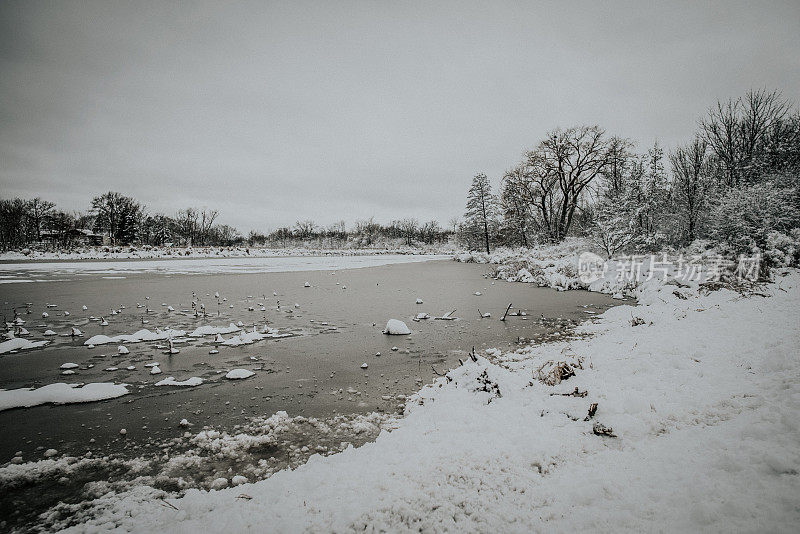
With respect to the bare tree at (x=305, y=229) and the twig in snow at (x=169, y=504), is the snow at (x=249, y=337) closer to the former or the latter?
the twig in snow at (x=169, y=504)

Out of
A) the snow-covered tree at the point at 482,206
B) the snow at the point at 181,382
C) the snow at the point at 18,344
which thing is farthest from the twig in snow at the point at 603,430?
the snow-covered tree at the point at 482,206

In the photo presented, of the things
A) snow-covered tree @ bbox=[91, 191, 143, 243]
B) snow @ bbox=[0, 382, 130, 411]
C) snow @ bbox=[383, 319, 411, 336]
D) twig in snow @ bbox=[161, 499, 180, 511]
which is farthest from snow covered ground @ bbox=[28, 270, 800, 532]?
snow-covered tree @ bbox=[91, 191, 143, 243]

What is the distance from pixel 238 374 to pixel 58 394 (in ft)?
7.90

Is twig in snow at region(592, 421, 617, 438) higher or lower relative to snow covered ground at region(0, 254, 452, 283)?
lower

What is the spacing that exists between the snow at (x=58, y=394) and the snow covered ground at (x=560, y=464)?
2863 millimetres

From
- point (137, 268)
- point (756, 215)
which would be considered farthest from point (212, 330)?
point (137, 268)

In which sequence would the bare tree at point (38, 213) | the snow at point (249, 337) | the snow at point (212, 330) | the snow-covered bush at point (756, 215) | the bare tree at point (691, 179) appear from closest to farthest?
the snow at point (249, 337) < the snow at point (212, 330) < the snow-covered bush at point (756, 215) < the bare tree at point (691, 179) < the bare tree at point (38, 213)

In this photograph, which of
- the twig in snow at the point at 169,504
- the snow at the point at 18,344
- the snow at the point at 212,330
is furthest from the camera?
the snow at the point at 212,330

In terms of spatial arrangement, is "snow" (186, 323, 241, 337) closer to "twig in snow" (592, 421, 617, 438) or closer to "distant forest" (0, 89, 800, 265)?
"twig in snow" (592, 421, 617, 438)

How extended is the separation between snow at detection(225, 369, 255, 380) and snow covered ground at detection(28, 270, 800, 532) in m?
2.73

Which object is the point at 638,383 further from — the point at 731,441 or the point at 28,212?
the point at 28,212

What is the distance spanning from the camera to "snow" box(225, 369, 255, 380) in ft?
18.4

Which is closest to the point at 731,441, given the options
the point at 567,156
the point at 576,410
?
the point at 576,410

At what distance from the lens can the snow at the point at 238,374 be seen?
559cm
